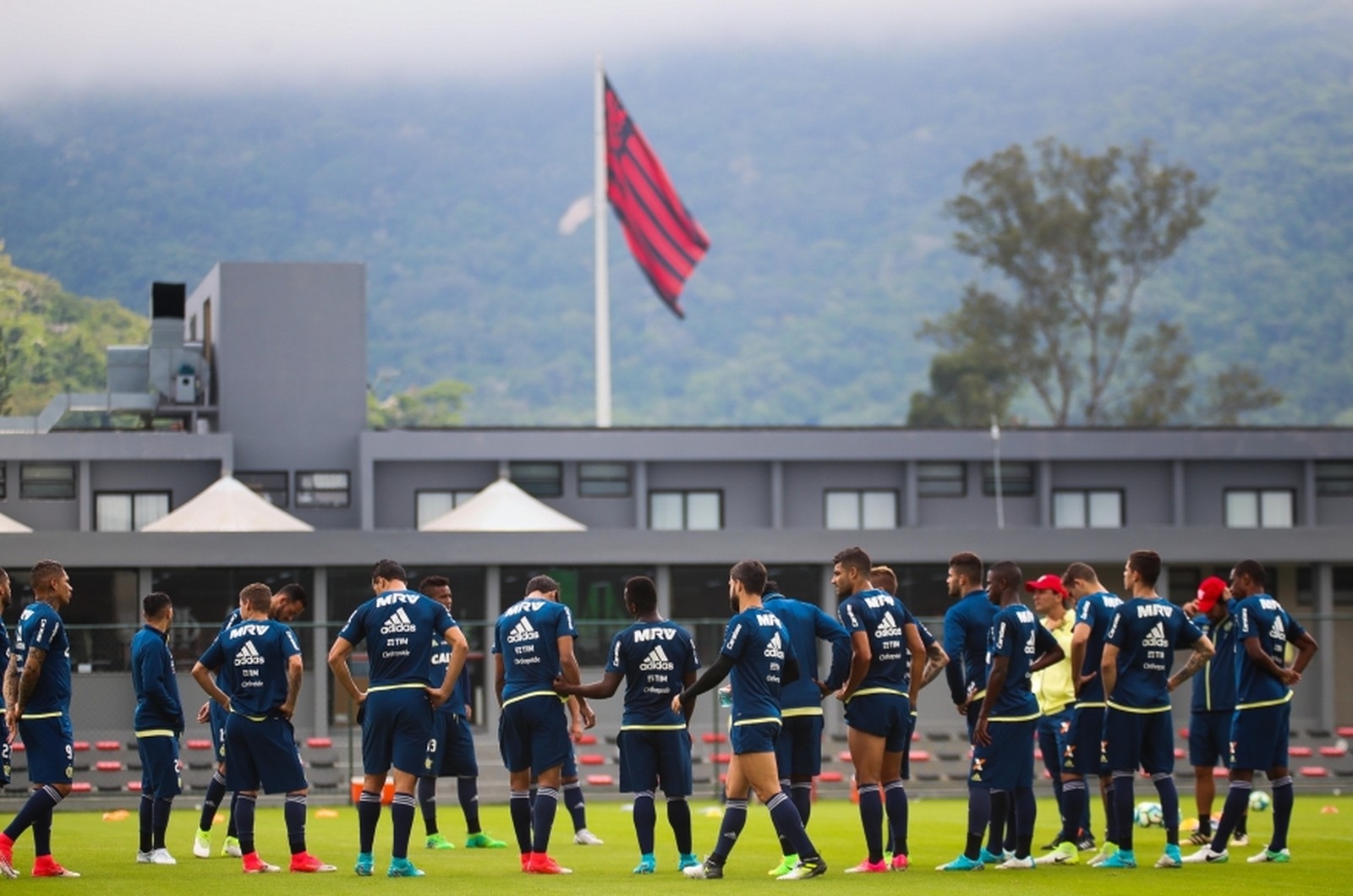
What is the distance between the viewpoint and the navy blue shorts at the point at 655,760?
12.4 metres

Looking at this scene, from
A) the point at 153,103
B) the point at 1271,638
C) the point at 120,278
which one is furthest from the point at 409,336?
the point at 1271,638

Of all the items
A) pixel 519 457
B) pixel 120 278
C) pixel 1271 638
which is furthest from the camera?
pixel 120 278

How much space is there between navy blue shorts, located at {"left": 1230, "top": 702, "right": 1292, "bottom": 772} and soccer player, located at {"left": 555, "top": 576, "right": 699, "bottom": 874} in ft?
13.9

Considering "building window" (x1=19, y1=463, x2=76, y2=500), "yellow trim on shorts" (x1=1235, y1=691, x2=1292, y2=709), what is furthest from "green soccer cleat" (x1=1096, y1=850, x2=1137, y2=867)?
"building window" (x1=19, y1=463, x2=76, y2=500)

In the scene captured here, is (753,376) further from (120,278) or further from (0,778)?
(0,778)

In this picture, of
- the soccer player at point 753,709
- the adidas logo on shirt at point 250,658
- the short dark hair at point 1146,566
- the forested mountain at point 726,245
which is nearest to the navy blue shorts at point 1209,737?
the short dark hair at point 1146,566

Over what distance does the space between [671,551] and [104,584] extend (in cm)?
1096

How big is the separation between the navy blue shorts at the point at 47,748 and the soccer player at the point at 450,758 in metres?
2.92

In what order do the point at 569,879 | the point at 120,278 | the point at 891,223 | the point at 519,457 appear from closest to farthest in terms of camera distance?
the point at 569,879 < the point at 519,457 < the point at 120,278 < the point at 891,223

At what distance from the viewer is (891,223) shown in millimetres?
186875

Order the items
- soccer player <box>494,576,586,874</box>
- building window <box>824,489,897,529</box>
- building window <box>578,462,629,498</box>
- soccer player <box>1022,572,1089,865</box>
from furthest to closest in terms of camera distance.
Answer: building window <box>824,489,897,529</box> → building window <box>578,462,629,498</box> → soccer player <box>1022,572,1089,865</box> → soccer player <box>494,576,586,874</box>

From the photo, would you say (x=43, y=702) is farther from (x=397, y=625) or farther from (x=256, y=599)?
(x=397, y=625)

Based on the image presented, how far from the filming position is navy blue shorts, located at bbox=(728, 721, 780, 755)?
1165 cm

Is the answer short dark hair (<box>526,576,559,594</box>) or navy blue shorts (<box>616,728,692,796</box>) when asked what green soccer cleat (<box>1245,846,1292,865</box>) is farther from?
short dark hair (<box>526,576,559,594</box>)
